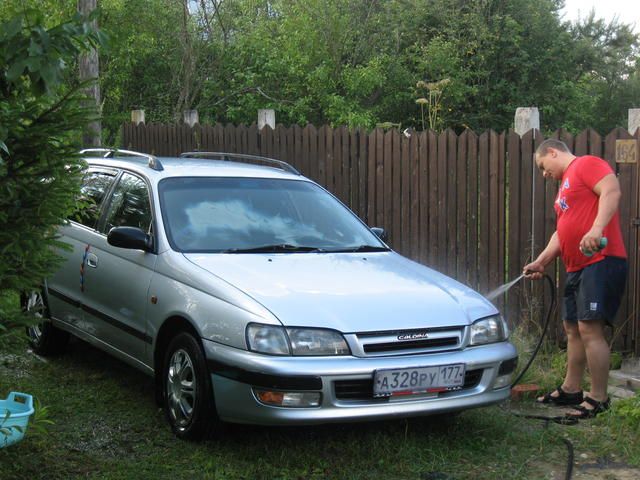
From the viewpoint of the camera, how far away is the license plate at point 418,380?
4523 millimetres

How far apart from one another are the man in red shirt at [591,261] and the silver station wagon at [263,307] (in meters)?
0.92

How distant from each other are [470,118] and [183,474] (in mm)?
23282

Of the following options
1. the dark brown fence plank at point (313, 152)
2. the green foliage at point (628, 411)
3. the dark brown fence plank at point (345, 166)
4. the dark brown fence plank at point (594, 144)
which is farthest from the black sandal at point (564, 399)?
the dark brown fence plank at point (313, 152)

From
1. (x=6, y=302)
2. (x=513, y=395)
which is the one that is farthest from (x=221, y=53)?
(x=6, y=302)

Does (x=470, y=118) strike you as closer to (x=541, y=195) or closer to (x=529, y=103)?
(x=529, y=103)

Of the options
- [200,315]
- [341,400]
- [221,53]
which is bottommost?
[341,400]

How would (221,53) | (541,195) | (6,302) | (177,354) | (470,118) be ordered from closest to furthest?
1. (6,302)
2. (177,354)
3. (541,195)
4. (221,53)
5. (470,118)

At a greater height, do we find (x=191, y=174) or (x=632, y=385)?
(x=191, y=174)

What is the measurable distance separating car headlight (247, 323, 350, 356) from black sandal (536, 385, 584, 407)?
2254 mm

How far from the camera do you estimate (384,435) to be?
16.9 feet

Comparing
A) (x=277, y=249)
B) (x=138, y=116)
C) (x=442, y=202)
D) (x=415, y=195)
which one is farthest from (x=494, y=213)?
(x=138, y=116)

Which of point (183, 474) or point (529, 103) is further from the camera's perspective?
point (529, 103)

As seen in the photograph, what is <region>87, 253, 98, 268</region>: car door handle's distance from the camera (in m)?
6.23

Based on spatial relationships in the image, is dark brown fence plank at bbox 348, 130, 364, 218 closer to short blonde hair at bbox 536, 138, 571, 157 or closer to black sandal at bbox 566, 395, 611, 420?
short blonde hair at bbox 536, 138, 571, 157
